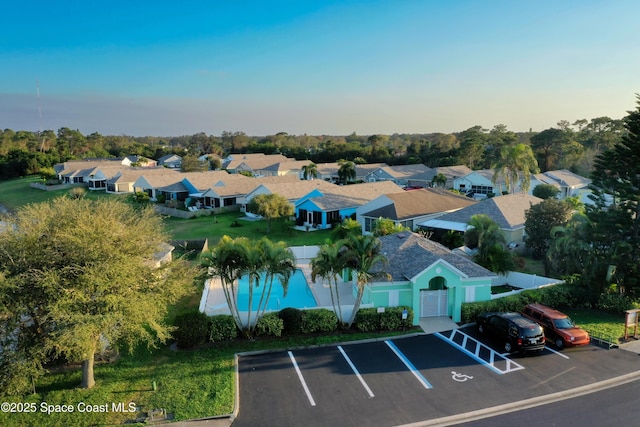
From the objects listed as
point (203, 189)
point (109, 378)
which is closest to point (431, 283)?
point (109, 378)

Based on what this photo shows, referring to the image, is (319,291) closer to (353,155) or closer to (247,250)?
(247,250)

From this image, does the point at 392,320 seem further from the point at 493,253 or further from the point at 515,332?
the point at 493,253

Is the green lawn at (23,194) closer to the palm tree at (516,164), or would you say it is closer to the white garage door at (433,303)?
the palm tree at (516,164)

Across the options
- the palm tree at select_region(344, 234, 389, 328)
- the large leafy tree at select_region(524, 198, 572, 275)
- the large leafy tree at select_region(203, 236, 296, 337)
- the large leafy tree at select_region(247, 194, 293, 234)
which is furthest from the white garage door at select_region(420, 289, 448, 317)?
the large leafy tree at select_region(247, 194, 293, 234)

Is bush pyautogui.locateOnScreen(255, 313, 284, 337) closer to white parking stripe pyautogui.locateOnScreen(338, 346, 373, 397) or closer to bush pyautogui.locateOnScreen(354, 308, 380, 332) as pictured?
white parking stripe pyautogui.locateOnScreen(338, 346, 373, 397)

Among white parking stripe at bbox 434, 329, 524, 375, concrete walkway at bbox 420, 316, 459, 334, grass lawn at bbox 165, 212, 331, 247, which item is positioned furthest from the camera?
grass lawn at bbox 165, 212, 331, 247

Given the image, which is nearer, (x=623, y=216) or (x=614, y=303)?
(x=614, y=303)

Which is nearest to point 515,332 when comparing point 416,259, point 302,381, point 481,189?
point 416,259
